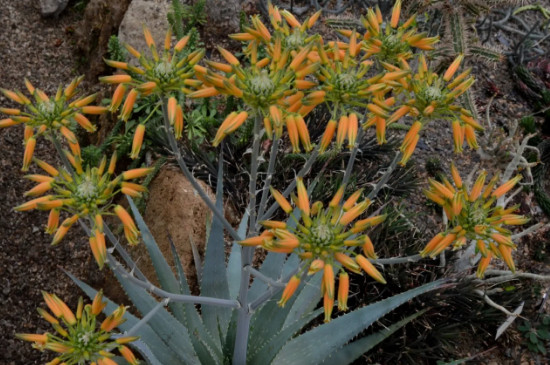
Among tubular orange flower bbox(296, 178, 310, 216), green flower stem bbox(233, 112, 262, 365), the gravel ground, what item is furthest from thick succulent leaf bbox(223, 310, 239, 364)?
the gravel ground

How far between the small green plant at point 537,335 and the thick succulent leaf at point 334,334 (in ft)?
5.18

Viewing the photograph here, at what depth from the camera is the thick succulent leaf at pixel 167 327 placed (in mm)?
2826

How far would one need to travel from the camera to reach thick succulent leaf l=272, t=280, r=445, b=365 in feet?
8.78

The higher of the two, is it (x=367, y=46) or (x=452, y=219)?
(x=367, y=46)

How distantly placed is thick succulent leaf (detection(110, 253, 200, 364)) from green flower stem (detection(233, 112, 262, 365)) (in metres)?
0.28

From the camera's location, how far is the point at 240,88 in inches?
71.9

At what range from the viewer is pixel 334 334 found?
109 inches

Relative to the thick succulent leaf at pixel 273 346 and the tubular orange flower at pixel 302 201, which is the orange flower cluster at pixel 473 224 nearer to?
the tubular orange flower at pixel 302 201

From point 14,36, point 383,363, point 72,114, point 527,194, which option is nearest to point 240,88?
point 72,114

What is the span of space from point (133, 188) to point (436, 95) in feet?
3.67

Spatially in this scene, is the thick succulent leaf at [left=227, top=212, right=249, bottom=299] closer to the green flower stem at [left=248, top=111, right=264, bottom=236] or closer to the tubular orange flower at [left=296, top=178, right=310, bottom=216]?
the green flower stem at [left=248, top=111, right=264, bottom=236]

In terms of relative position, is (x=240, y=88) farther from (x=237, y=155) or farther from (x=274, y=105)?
(x=237, y=155)

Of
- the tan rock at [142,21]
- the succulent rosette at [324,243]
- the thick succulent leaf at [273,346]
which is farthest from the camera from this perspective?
the tan rock at [142,21]

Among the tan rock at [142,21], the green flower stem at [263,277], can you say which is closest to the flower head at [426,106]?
the green flower stem at [263,277]
